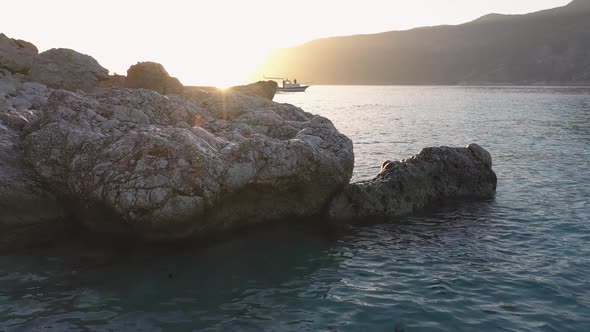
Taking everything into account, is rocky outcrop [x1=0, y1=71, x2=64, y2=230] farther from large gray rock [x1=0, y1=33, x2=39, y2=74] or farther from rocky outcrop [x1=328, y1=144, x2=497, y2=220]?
large gray rock [x1=0, y1=33, x2=39, y2=74]

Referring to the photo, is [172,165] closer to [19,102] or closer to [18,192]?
[18,192]

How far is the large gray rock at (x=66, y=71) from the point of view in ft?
126

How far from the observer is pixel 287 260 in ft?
45.3

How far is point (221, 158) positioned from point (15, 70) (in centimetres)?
3473

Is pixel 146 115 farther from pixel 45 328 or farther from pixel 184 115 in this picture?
pixel 45 328

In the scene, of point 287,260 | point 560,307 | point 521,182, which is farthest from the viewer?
point 521,182

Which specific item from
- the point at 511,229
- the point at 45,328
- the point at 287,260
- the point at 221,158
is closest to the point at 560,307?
the point at 511,229

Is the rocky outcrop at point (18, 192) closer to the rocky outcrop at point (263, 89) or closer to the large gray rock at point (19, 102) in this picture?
the large gray rock at point (19, 102)

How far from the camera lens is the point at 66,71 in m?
39.3

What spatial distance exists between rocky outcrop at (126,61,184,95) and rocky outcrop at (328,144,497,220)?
21211mm

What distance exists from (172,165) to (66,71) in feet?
103

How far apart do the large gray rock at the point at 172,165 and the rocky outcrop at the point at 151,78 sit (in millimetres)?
16468

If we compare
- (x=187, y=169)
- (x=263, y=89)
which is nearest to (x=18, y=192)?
(x=187, y=169)

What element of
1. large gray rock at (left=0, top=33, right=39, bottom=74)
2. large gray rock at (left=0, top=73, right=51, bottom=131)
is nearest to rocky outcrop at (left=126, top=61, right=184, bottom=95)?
large gray rock at (left=0, top=73, right=51, bottom=131)
